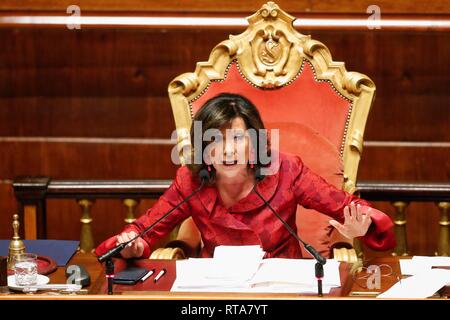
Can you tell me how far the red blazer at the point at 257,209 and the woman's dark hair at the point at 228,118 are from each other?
99mm

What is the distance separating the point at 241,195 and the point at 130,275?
1.67 feet

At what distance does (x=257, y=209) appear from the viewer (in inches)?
116

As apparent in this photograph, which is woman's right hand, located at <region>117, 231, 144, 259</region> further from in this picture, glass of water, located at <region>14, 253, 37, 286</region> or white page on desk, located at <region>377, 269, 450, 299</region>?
white page on desk, located at <region>377, 269, 450, 299</region>

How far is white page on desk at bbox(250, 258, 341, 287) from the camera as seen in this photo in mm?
2473

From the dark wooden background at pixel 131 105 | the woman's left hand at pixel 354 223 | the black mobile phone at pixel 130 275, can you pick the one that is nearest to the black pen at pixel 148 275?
the black mobile phone at pixel 130 275

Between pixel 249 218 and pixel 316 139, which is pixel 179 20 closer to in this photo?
pixel 316 139

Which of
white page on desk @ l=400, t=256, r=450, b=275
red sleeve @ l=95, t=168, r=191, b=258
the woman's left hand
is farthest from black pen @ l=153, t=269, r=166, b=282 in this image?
white page on desk @ l=400, t=256, r=450, b=275

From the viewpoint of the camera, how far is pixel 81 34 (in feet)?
14.4

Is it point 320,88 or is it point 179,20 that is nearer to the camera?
point 320,88

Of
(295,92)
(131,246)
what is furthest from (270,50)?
(131,246)

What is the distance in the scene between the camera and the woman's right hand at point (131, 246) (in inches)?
107

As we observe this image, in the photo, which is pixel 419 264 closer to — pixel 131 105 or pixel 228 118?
pixel 228 118

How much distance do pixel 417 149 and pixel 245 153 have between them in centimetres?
176
